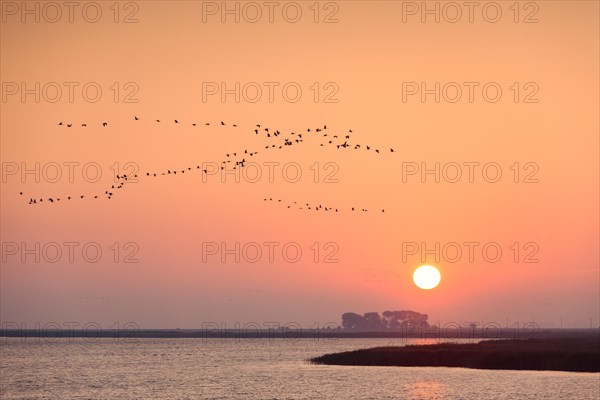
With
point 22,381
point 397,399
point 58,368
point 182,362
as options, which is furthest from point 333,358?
point 397,399

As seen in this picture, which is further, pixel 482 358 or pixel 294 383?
pixel 482 358

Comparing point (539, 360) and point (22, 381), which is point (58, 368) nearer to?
point (22, 381)

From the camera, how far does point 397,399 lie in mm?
75812

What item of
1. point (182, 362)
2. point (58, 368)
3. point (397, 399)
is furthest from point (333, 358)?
point (397, 399)

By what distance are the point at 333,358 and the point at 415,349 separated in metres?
9.66

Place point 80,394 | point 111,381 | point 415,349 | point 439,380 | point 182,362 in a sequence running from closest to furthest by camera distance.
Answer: point 80,394
point 439,380
point 111,381
point 415,349
point 182,362

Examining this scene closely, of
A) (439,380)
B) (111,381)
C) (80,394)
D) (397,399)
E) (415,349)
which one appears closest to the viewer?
(397,399)

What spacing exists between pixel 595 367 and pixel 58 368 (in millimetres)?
60091

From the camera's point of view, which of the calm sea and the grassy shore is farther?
the grassy shore

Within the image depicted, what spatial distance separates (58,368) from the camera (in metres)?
122

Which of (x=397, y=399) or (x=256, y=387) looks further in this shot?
(x=256, y=387)

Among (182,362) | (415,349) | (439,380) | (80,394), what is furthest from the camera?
(182,362)

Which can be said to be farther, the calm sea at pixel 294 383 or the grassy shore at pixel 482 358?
the grassy shore at pixel 482 358

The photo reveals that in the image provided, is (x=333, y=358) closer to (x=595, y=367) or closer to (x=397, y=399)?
(x=595, y=367)
